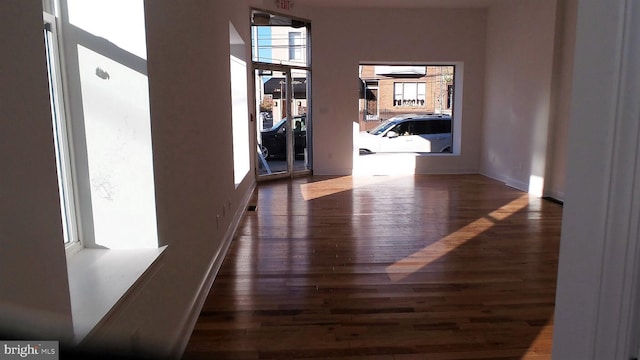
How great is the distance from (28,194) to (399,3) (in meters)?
8.67

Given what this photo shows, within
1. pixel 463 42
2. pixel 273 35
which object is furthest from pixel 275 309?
pixel 463 42

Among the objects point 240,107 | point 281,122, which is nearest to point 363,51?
point 281,122

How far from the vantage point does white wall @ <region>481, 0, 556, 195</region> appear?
22.7 feet

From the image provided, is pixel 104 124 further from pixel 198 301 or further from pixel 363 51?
pixel 363 51

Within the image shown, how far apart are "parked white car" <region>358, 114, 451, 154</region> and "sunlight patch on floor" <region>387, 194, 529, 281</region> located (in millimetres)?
3871

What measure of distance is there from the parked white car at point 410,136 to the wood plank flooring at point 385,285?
3.80 metres

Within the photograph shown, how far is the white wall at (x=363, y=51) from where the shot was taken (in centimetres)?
893

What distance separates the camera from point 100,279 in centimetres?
171

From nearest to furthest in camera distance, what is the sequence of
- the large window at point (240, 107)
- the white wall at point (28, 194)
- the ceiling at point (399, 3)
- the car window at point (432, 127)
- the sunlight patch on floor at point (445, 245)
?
the white wall at point (28, 194) < the sunlight patch on floor at point (445, 245) < the large window at point (240, 107) < the ceiling at point (399, 3) < the car window at point (432, 127)

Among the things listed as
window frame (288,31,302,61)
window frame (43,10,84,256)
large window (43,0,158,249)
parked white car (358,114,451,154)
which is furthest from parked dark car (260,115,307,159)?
window frame (43,10,84,256)

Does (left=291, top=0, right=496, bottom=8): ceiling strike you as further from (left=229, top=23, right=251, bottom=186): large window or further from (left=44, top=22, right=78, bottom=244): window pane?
(left=44, top=22, right=78, bottom=244): window pane

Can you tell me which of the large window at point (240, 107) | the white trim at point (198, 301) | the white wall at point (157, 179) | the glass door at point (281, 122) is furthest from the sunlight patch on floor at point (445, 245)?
the glass door at point (281, 122)

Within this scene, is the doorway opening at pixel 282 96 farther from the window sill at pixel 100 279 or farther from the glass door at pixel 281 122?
the window sill at pixel 100 279

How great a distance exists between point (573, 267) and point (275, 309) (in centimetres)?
229
